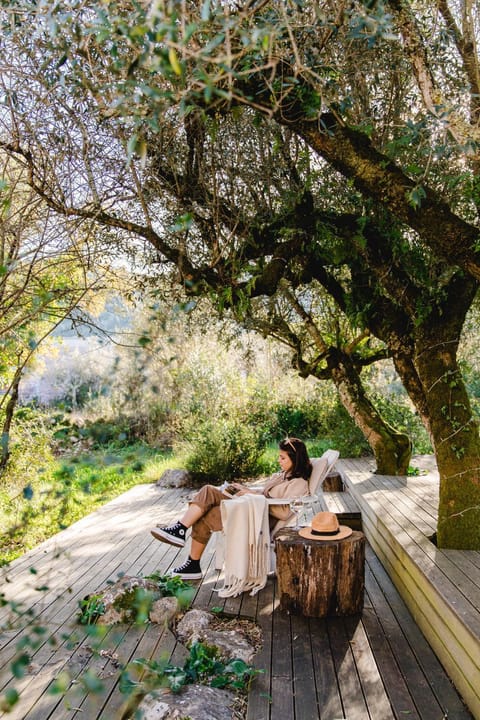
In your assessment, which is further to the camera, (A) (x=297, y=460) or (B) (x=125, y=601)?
(A) (x=297, y=460)

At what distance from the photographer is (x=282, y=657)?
346 centimetres

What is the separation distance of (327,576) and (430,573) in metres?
0.70

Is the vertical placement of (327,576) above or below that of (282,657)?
above

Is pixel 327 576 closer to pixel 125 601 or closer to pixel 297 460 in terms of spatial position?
pixel 297 460

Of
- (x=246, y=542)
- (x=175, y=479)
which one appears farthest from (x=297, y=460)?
(x=175, y=479)

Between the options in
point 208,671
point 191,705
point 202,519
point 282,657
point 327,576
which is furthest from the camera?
point 202,519

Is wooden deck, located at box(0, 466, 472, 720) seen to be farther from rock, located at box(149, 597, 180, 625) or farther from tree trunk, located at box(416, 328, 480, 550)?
tree trunk, located at box(416, 328, 480, 550)

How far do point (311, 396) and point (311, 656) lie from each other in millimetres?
9756

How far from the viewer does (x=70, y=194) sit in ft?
13.2

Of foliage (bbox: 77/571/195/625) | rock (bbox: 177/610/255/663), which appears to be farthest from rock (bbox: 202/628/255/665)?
foliage (bbox: 77/571/195/625)

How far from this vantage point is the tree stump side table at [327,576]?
4.02 metres

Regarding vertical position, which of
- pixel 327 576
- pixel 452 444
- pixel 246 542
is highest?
pixel 452 444

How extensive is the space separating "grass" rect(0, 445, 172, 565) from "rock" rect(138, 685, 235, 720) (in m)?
0.96

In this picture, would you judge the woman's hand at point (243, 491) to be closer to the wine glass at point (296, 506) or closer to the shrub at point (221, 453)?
the wine glass at point (296, 506)
